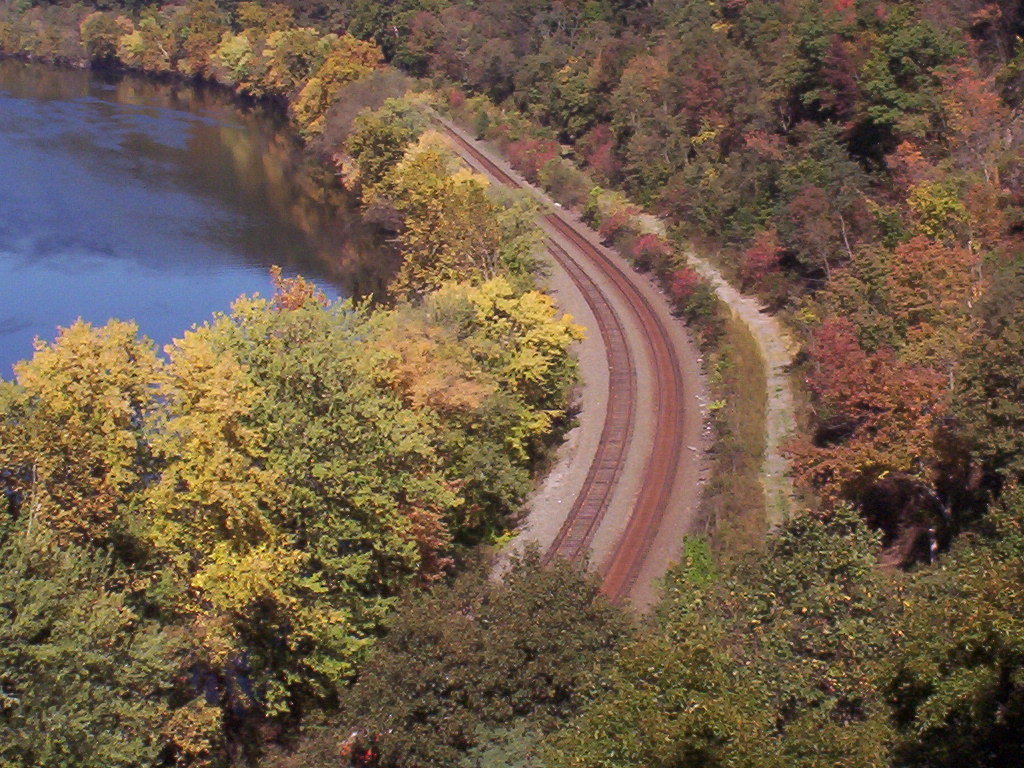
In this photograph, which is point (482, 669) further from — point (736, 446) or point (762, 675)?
point (736, 446)

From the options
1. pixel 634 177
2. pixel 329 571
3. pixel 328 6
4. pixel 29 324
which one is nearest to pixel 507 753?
pixel 329 571

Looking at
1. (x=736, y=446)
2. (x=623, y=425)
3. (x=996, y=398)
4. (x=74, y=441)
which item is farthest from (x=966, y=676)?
(x=623, y=425)

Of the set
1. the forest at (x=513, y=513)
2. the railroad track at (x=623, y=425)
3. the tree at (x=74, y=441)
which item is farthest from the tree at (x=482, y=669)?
the railroad track at (x=623, y=425)

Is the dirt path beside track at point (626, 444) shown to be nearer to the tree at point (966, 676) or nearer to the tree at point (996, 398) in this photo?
the tree at point (996, 398)

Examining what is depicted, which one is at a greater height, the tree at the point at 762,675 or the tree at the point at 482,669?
the tree at the point at 762,675

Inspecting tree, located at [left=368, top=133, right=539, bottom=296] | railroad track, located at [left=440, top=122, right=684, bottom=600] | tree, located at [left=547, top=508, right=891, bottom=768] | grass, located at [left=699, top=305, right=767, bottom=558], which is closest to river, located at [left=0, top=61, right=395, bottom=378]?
tree, located at [left=368, top=133, right=539, bottom=296]

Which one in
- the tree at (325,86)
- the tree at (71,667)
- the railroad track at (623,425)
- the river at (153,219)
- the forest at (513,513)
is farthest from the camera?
the tree at (325,86)
